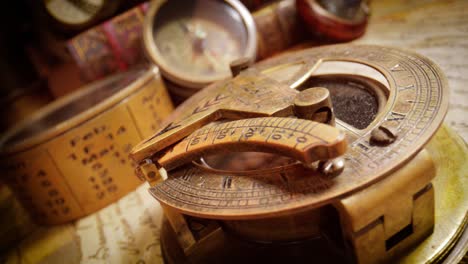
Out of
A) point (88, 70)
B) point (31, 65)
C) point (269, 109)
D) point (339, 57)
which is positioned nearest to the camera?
point (269, 109)

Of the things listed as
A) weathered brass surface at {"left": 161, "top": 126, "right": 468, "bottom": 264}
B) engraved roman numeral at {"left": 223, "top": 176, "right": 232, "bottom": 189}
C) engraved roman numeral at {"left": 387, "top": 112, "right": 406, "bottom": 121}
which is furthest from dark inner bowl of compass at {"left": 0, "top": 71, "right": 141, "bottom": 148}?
engraved roman numeral at {"left": 387, "top": 112, "right": 406, "bottom": 121}

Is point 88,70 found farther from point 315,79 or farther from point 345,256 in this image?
point 345,256

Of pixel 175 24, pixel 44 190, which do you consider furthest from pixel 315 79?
pixel 44 190

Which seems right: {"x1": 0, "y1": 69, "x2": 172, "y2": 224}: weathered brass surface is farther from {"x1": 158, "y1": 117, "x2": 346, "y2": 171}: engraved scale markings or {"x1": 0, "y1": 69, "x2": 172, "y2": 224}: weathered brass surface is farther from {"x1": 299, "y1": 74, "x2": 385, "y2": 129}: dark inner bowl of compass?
{"x1": 299, "y1": 74, "x2": 385, "y2": 129}: dark inner bowl of compass

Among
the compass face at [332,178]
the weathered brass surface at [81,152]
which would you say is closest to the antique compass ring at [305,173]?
the compass face at [332,178]

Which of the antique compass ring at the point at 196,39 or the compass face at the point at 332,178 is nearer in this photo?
the compass face at the point at 332,178

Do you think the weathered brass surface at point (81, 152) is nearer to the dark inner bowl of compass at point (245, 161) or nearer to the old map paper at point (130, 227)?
the old map paper at point (130, 227)
